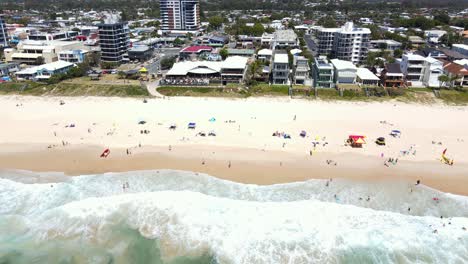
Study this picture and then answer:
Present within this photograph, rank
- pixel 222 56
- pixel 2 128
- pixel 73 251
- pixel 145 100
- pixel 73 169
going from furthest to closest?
pixel 222 56 → pixel 145 100 → pixel 2 128 → pixel 73 169 → pixel 73 251

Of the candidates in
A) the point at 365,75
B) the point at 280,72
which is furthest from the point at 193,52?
the point at 365,75

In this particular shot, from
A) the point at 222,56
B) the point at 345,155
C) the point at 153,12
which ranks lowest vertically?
the point at 345,155

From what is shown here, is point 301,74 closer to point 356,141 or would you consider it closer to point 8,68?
point 356,141

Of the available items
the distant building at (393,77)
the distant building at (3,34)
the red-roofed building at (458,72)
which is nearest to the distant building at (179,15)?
the distant building at (3,34)

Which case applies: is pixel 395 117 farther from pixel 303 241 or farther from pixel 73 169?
pixel 73 169

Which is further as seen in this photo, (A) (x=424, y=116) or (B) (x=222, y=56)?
(B) (x=222, y=56)

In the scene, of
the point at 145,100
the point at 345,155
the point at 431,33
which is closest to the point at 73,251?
the point at 345,155

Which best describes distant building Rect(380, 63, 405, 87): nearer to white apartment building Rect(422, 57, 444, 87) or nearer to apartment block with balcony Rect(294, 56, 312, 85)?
white apartment building Rect(422, 57, 444, 87)
